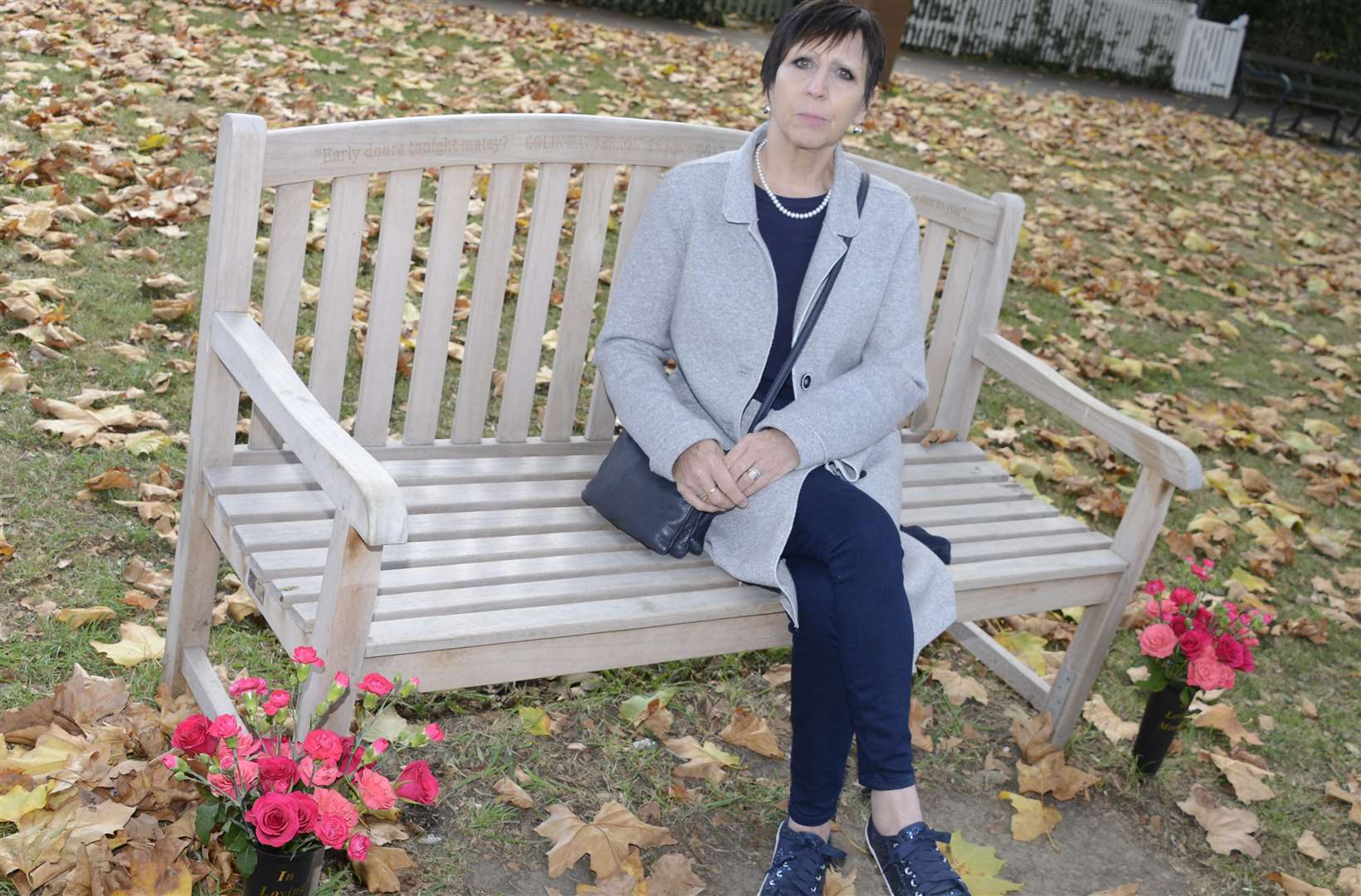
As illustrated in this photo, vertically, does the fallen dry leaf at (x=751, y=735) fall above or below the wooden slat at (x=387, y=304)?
below

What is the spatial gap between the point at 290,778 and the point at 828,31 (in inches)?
65.6

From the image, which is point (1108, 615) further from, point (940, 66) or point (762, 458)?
point (940, 66)

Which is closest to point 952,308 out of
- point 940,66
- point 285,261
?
point 285,261

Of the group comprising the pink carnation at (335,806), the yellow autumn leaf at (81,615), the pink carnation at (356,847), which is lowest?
the yellow autumn leaf at (81,615)

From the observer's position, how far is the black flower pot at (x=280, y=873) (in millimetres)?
1940

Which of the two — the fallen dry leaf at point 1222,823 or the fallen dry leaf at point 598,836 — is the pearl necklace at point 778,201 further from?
the fallen dry leaf at point 1222,823

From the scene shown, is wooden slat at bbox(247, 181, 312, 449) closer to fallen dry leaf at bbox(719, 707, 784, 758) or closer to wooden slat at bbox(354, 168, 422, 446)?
wooden slat at bbox(354, 168, 422, 446)

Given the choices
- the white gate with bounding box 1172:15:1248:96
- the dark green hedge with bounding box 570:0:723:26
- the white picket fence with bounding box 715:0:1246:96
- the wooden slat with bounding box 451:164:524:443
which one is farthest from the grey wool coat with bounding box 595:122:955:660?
the white gate with bounding box 1172:15:1248:96

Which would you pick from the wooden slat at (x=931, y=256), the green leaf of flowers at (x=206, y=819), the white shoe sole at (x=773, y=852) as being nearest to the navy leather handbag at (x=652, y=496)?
the white shoe sole at (x=773, y=852)

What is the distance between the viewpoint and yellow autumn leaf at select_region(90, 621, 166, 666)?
2.73m

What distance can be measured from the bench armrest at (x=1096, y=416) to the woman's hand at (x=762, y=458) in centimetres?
90

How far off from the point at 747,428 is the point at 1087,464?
2.38 metres

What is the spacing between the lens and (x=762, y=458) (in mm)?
2537

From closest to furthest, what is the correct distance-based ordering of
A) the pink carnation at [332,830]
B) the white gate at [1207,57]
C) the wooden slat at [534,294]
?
the pink carnation at [332,830] → the wooden slat at [534,294] → the white gate at [1207,57]
